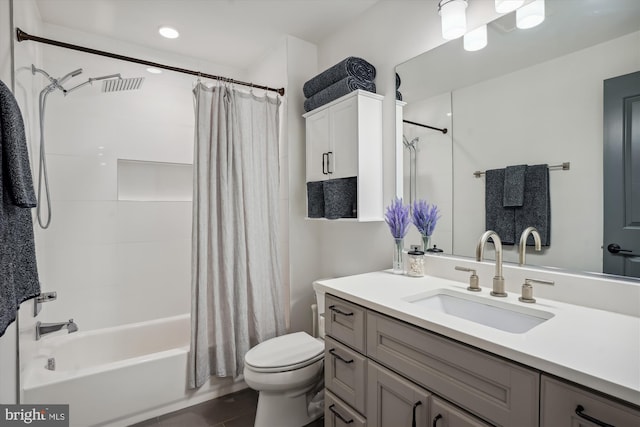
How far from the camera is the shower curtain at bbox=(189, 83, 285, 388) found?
2.06 metres

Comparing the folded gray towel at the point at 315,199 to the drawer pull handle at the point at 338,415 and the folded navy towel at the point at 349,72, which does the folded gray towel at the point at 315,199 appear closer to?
the folded navy towel at the point at 349,72

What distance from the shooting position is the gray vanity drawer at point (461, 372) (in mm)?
814

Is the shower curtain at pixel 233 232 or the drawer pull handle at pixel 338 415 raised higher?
the shower curtain at pixel 233 232

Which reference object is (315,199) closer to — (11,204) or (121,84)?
(11,204)

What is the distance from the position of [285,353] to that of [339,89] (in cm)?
164

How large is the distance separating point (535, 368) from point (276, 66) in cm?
255

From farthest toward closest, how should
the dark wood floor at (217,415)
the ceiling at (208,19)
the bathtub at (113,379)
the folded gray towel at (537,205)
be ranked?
the ceiling at (208,19)
the dark wood floor at (217,415)
the bathtub at (113,379)
the folded gray towel at (537,205)

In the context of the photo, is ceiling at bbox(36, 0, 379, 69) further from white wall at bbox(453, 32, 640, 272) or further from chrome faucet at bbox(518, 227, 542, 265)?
chrome faucet at bbox(518, 227, 542, 265)

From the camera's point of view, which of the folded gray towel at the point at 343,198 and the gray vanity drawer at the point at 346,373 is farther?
the folded gray towel at the point at 343,198

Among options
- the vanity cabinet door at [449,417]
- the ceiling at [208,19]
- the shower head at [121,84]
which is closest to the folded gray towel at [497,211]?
the vanity cabinet door at [449,417]

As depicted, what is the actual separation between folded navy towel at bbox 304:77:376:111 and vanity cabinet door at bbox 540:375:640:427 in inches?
66.8

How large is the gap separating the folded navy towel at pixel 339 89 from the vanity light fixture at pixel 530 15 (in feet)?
2.75

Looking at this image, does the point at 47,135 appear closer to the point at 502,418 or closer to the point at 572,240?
the point at 502,418

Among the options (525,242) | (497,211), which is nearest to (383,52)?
(497,211)
